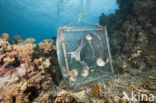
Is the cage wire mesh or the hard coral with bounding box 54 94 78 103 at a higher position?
the cage wire mesh

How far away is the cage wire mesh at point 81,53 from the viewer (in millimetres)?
3055

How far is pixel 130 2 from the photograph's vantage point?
8781 mm

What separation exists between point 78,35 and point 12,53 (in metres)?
2.42

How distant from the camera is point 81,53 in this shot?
3.95 metres

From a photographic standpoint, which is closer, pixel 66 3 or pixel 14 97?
pixel 14 97

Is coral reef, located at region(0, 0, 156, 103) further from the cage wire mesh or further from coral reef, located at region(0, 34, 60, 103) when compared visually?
the cage wire mesh

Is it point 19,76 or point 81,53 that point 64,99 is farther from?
point 81,53

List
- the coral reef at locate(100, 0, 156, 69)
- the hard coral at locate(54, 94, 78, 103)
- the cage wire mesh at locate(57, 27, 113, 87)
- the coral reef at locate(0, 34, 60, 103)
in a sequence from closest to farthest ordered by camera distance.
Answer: the hard coral at locate(54, 94, 78, 103), the coral reef at locate(0, 34, 60, 103), the cage wire mesh at locate(57, 27, 113, 87), the coral reef at locate(100, 0, 156, 69)

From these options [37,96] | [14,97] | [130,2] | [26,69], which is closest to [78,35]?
[26,69]

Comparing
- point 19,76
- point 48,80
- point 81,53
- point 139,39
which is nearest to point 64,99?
point 48,80

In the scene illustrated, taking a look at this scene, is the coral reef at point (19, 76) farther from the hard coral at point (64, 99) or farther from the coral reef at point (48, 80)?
the hard coral at point (64, 99)

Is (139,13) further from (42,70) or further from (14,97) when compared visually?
(14,97)

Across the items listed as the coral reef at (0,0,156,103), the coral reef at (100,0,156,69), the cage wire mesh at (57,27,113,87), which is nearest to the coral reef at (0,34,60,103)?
the coral reef at (0,0,156,103)

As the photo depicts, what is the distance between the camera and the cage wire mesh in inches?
120
